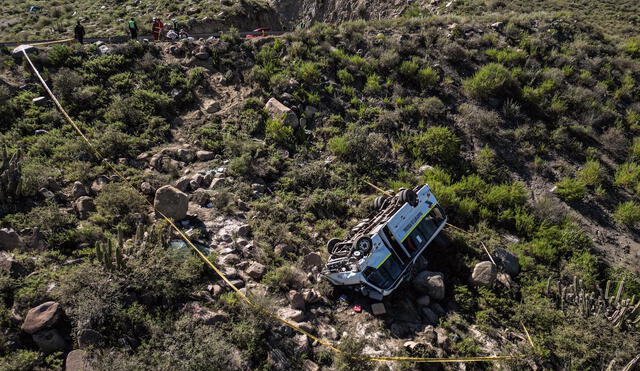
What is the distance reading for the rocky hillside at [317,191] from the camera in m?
6.99

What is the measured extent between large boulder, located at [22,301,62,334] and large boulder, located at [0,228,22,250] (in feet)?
6.93

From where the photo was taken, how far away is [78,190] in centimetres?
962

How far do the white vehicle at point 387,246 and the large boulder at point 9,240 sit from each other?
6880 millimetres

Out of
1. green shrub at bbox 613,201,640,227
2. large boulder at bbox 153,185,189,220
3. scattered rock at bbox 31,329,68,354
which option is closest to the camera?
scattered rock at bbox 31,329,68,354

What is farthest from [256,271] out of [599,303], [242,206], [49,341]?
[599,303]

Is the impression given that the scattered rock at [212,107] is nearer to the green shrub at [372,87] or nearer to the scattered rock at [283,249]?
the green shrub at [372,87]

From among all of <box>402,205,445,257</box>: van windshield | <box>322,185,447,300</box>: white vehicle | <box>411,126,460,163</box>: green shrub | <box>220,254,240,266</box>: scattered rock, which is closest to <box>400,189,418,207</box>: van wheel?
<box>322,185,447,300</box>: white vehicle

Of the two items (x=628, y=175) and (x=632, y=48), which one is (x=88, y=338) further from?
(x=632, y=48)

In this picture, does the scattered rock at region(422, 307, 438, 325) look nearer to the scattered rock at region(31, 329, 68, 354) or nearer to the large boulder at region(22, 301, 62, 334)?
the scattered rock at region(31, 329, 68, 354)

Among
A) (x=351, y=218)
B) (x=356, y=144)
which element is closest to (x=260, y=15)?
(x=356, y=144)

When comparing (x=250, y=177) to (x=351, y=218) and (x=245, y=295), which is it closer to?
(x=351, y=218)

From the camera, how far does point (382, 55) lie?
53.0 feet

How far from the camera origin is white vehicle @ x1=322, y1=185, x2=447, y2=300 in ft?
26.2

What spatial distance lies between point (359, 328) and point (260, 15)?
87.4 ft
